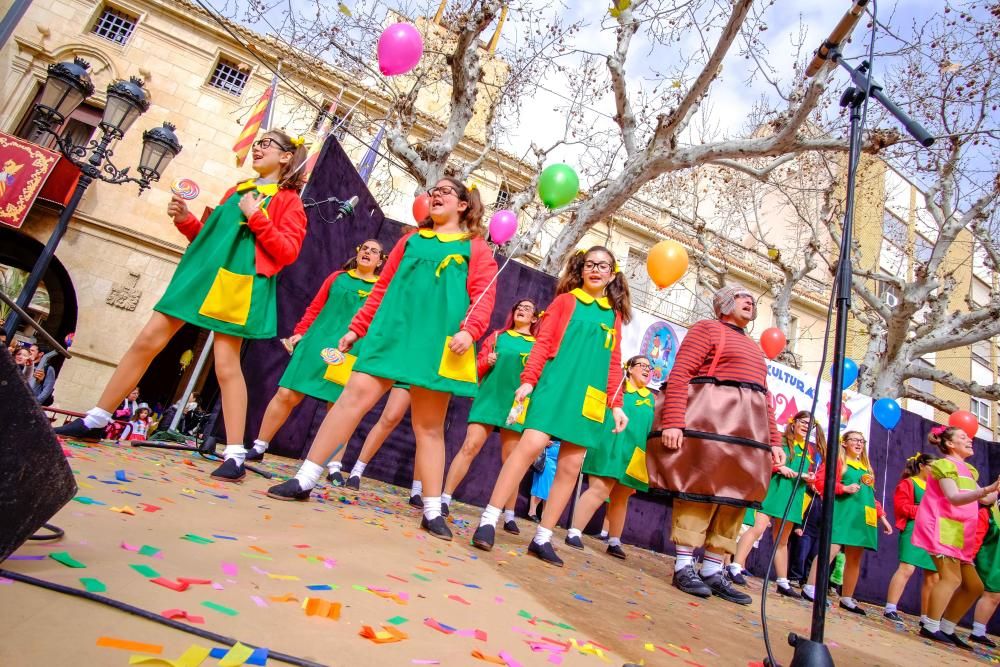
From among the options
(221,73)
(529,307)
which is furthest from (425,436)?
(221,73)

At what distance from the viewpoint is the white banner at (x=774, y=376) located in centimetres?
798

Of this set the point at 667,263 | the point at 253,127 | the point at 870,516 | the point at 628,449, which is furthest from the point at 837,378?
the point at 253,127

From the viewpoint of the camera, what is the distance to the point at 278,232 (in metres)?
3.18

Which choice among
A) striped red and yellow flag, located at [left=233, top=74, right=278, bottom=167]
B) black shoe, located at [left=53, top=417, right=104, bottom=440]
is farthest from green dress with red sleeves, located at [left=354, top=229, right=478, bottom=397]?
striped red and yellow flag, located at [left=233, top=74, right=278, bottom=167]

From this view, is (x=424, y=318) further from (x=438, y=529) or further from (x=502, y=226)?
(x=502, y=226)

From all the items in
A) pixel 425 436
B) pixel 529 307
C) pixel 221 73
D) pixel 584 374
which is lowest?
pixel 425 436

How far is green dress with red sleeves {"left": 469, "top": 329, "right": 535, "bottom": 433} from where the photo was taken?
4856 mm

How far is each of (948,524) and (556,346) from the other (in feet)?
13.4

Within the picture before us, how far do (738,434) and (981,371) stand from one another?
23808 mm

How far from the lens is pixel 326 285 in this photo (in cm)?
489

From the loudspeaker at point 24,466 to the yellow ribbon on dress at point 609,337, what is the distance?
9.22ft

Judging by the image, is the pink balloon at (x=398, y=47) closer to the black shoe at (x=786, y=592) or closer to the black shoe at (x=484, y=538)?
the black shoe at (x=484, y=538)

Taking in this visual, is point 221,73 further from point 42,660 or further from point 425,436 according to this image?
point 42,660

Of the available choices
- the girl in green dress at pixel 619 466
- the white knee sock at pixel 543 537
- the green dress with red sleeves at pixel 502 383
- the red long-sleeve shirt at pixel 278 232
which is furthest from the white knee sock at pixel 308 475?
the girl in green dress at pixel 619 466
